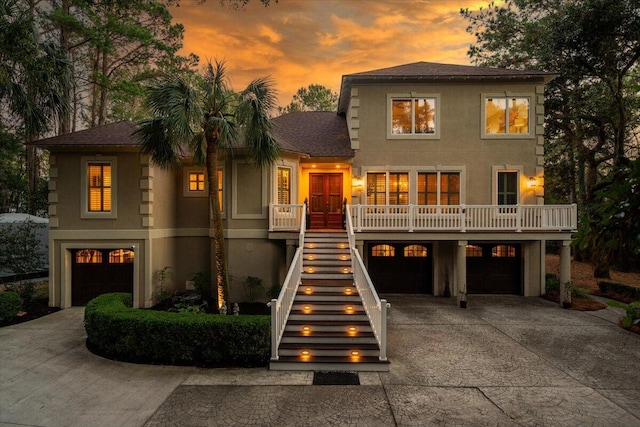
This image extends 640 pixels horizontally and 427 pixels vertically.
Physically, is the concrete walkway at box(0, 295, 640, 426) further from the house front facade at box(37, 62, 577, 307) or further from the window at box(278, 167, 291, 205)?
the window at box(278, 167, 291, 205)

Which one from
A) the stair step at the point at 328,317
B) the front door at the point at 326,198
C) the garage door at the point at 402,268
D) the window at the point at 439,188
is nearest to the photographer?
the stair step at the point at 328,317

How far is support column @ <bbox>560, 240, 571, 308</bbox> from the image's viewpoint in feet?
41.0

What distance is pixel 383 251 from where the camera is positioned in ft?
48.8

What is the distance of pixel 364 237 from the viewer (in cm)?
1273

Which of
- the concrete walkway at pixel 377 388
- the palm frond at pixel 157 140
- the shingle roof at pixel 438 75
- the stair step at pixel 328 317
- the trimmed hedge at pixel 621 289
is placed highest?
the shingle roof at pixel 438 75

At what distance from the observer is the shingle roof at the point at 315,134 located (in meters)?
14.3

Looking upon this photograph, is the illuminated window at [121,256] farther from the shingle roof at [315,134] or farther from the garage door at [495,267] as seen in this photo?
the garage door at [495,267]

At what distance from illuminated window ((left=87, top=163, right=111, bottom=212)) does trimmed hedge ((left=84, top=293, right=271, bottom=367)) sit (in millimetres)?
6236

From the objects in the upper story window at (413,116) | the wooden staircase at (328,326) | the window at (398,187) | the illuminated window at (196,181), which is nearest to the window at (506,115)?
the upper story window at (413,116)

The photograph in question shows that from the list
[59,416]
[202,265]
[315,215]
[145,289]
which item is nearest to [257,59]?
[315,215]

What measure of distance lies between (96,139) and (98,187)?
1788 mm

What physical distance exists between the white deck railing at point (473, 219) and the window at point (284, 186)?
2.79 metres

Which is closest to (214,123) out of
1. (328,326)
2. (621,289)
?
(328,326)

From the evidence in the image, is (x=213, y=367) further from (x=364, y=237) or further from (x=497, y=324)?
(x=497, y=324)
